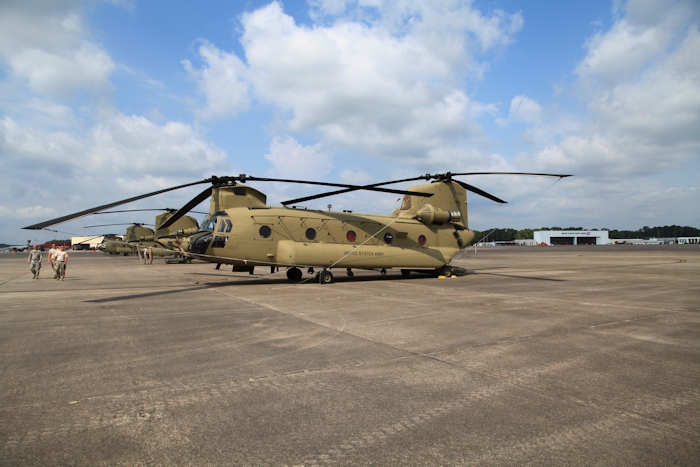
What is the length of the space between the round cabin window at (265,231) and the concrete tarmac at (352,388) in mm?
6784

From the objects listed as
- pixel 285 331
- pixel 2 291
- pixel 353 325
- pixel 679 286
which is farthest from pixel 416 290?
pixel 2 291

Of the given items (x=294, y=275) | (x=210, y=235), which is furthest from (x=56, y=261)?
(x=294, y=275)

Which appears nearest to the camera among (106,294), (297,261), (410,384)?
(410,384)

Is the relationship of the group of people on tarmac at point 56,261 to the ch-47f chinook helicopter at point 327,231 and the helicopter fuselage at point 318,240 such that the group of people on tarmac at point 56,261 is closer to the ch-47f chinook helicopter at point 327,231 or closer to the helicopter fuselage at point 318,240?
the ch-47f chinook helicopter at point 327,231

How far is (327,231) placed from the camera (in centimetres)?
1702

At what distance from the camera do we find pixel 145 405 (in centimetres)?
389

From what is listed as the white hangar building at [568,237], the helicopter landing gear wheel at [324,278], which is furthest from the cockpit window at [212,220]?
the white hangar building at [568,237]

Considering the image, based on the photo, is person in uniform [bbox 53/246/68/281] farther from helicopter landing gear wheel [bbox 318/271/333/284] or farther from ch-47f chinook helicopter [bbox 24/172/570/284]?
helicopter landing gear wheel [bbox 318/271/333/284]

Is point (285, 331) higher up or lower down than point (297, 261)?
lower down

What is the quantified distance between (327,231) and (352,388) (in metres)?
12.8

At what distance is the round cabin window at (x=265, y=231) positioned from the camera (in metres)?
15.6

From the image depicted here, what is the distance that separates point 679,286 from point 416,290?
30.4ft

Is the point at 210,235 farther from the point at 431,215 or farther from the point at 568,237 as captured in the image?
the point at 568,237

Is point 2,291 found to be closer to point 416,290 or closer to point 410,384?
point 416,290
